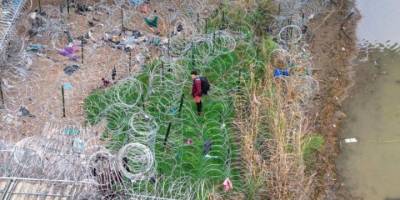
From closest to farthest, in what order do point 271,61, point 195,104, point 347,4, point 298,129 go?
point 298,129 → point 195,104 → point 271,61 → point 347,4

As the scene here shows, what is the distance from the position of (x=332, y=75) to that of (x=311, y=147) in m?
2.35

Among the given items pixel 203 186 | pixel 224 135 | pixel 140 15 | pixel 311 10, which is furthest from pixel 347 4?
pixel 203 186

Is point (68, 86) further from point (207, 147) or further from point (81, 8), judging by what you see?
point (207, 147)

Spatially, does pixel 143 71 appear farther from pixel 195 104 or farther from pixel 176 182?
pixel 176 182

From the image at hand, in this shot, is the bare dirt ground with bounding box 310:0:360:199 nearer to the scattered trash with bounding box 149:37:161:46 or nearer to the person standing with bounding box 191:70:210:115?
the person standing with bounding box 191:70:210:115

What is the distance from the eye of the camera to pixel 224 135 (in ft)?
38.0

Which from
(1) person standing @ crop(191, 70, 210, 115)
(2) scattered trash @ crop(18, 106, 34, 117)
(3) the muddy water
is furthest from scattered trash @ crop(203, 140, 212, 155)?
(2) scattered trash @ crop(18, 106, 34, 117)

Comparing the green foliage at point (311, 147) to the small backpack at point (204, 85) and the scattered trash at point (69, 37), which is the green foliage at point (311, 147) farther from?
the scattered trash at point (69, 37)

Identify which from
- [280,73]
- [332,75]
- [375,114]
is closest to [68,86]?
[280,73]

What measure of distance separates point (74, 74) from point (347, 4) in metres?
6.50

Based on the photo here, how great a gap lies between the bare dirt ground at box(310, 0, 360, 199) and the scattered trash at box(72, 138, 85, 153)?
149 inches

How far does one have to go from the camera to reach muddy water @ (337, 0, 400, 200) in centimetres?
1151

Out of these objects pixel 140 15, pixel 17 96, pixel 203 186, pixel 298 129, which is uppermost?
pixel 140 15

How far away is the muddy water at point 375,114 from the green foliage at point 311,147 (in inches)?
16.5
